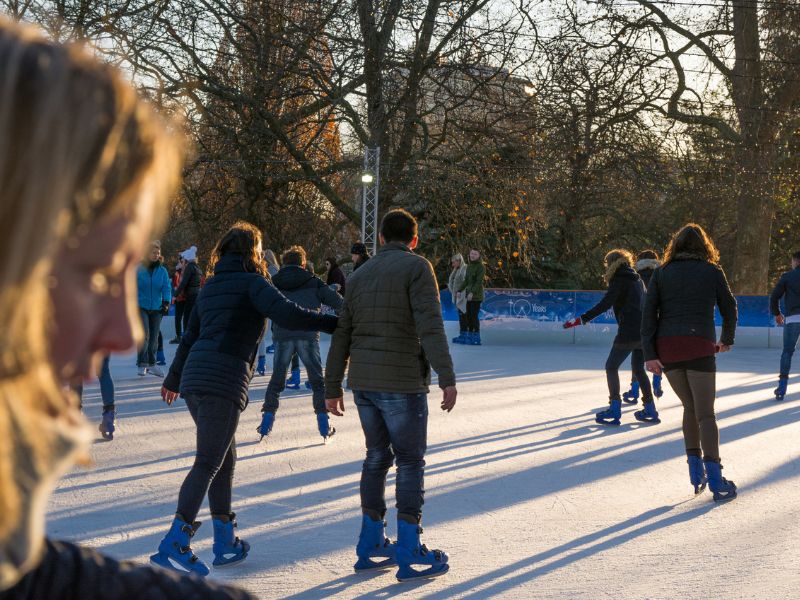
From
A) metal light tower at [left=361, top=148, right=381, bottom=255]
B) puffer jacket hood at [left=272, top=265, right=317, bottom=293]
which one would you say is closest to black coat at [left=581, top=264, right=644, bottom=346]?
puffer jacket hood at [left=272, top=265, right=317, bottom=293]

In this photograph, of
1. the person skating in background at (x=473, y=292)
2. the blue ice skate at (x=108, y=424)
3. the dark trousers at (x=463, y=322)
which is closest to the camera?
the blue ice skate at (x=108, y=424)

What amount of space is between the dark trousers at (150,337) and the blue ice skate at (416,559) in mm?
8824

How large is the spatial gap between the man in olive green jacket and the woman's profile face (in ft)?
14.2

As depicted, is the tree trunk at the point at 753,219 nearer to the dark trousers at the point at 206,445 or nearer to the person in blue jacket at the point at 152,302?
the person in blue jacket at the point at 152,302

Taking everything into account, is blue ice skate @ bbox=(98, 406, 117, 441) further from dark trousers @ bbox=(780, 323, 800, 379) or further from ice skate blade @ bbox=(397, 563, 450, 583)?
dark trousers @ bbox=(780, 323, 800, 379)

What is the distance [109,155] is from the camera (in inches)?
24.7

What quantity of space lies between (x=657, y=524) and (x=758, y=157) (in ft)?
75.3

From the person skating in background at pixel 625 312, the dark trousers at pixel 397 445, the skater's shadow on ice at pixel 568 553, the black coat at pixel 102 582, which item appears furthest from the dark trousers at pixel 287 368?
the black coat at pixel 102 582

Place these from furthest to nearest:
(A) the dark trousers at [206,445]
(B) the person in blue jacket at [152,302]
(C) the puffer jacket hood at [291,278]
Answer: (B) the person in blue jacket at [152,302], (C) the puffer jacket hood at [291,278], (A) the dark trousers at [206,445]

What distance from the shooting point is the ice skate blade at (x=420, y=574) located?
490 cm

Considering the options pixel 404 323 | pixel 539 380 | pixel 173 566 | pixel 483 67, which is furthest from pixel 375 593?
pixel 483 67

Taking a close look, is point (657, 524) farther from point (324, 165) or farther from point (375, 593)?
point (324, 165)

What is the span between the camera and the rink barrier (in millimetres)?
21422

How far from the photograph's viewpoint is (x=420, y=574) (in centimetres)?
491
